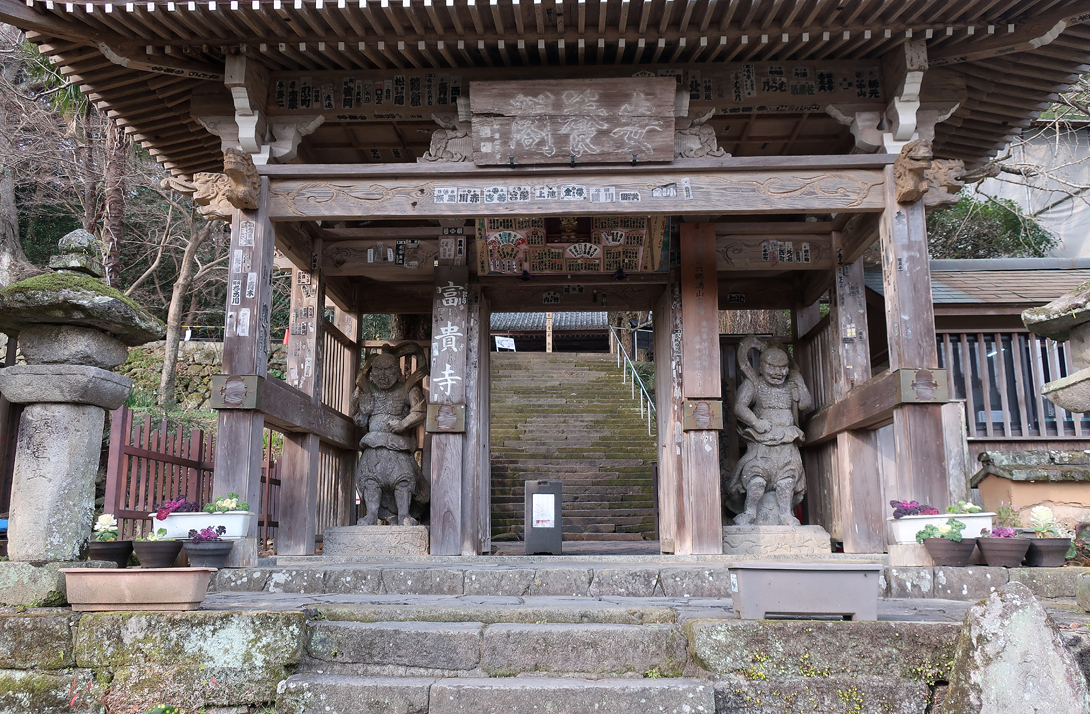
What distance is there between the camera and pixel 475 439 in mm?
7867

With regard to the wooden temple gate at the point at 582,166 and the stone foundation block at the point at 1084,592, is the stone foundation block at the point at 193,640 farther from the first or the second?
the stone foundation block at the point at 1084,592

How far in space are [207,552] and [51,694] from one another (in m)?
1.51

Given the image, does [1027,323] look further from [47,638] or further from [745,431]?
[47,638]

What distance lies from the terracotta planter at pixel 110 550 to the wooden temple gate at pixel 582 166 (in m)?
0.76

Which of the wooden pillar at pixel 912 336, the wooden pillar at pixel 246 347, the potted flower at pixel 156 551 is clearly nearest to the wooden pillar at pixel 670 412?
the wooden pillar at pixel 912 336

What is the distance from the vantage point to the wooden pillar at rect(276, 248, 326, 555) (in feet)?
24.9

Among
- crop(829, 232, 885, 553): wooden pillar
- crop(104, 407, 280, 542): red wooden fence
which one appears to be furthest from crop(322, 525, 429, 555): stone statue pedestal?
crop(829, 232, 885, 553): wooden pillar

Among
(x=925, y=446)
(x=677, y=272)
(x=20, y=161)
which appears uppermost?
(x=20, y=161)

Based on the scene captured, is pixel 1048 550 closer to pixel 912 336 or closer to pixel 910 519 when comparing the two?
pixel 910 519

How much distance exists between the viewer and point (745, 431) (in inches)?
324

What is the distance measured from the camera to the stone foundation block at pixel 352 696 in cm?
354

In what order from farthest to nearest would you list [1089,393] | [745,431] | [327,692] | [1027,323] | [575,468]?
[575,468] → [745,431] → [1027,323] → [1089,393] → [327,692]

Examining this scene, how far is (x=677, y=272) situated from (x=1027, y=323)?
377 cm

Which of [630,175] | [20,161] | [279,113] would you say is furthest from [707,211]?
[20,161]
